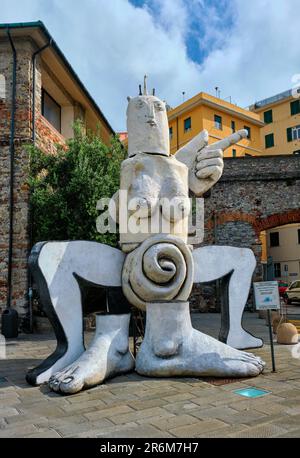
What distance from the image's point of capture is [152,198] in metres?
5.15

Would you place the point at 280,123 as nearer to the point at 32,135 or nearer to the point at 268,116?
the point at 268,116

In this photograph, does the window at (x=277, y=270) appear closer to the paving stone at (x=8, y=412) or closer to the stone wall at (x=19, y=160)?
the stone wall at (x=19, y=160)

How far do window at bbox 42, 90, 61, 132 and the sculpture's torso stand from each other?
7632 millimetres

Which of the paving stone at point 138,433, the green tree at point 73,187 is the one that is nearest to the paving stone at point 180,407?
the paving stone at point 138,433

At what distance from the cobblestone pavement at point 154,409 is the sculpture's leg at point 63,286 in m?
0.37

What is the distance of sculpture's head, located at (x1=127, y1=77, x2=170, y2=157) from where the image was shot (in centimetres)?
544

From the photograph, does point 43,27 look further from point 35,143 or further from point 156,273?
point 156,273

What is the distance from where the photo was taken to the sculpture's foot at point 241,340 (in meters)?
5.66

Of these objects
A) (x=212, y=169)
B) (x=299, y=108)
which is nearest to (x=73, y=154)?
(x=212, y=169)

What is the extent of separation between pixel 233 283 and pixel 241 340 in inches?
30.9

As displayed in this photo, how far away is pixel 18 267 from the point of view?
9992mm

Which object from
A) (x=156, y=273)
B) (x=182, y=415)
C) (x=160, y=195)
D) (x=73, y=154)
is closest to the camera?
(x=182, y=415)

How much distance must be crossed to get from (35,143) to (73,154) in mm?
1214

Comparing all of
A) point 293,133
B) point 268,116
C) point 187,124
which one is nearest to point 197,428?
point 187,124
